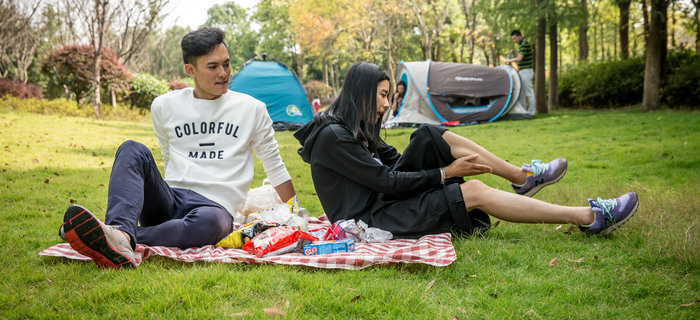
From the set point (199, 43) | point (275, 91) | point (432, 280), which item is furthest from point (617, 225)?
point (275, 91)

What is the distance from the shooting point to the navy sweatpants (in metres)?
2.29

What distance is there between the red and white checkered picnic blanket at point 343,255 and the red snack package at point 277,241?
0.06 m

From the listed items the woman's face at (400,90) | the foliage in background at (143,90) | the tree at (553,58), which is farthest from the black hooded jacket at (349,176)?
the foliage in background at (143,90)

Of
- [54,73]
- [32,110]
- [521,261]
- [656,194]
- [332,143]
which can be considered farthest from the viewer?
[54,73]

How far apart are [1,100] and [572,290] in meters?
14.5

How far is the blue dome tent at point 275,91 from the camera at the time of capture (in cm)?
1185

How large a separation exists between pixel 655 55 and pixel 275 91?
27.6 ft

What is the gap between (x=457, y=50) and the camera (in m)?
30.0

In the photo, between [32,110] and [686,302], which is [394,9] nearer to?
[32,110]

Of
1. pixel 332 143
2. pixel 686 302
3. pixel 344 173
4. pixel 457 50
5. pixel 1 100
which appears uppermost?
pixel 457 50

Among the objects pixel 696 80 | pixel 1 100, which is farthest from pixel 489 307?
pixel 1 100

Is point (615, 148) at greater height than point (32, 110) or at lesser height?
lesser

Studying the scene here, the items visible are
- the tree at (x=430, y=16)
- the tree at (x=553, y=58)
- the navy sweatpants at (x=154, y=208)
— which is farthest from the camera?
the tree at (x=430, y=16)

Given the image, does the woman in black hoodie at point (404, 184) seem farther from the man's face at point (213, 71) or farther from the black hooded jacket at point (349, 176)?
the man's face at point (213, 71)
